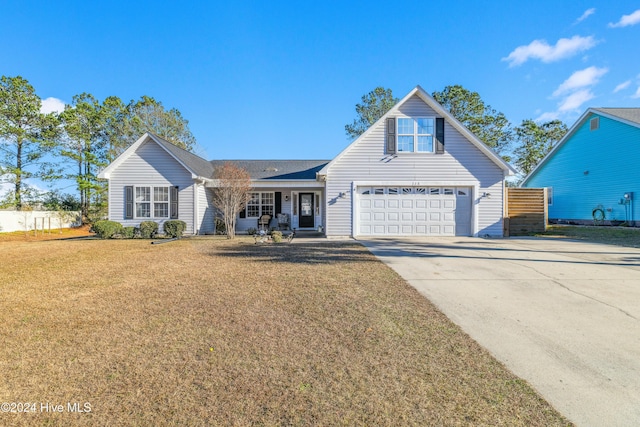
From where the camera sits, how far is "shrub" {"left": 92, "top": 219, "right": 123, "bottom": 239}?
545 inches

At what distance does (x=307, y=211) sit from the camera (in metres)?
18.3

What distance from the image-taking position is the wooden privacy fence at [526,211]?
15.4 meters

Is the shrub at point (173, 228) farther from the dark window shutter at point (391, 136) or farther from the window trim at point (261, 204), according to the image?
the dark window shutter at point (391, 136)

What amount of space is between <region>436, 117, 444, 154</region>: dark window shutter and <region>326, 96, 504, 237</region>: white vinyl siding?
0.24m

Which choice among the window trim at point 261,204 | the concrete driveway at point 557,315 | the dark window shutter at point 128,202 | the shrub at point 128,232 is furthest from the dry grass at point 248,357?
the window trim at point 261,204

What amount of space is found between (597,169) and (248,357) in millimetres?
25026

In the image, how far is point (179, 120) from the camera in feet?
103

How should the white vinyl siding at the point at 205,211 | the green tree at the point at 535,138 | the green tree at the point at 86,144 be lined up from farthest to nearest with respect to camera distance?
the green tree at the point at 535,138 < the green tree at the point at 86,144 < the white vinyl siding at the point at 205,211

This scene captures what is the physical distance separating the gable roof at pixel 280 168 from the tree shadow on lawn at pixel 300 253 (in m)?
6.66

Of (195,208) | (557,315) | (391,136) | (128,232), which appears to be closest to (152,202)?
(128,232)

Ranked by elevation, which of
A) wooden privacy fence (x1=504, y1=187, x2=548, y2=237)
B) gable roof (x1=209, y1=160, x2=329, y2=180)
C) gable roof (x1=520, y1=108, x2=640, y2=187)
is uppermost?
gable roof (x1=520, y1=108, x2=640, y2=187)

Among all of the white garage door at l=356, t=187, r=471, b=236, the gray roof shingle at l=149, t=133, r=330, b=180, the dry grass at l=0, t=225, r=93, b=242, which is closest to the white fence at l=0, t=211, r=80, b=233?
the dry grass at l=0, t=225, r=93, b=242

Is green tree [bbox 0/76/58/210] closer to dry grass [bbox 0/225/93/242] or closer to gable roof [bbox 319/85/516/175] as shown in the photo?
dry grass [bbox 0/225/93/242]

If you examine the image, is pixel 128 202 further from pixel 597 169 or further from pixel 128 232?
pixel 597 169
